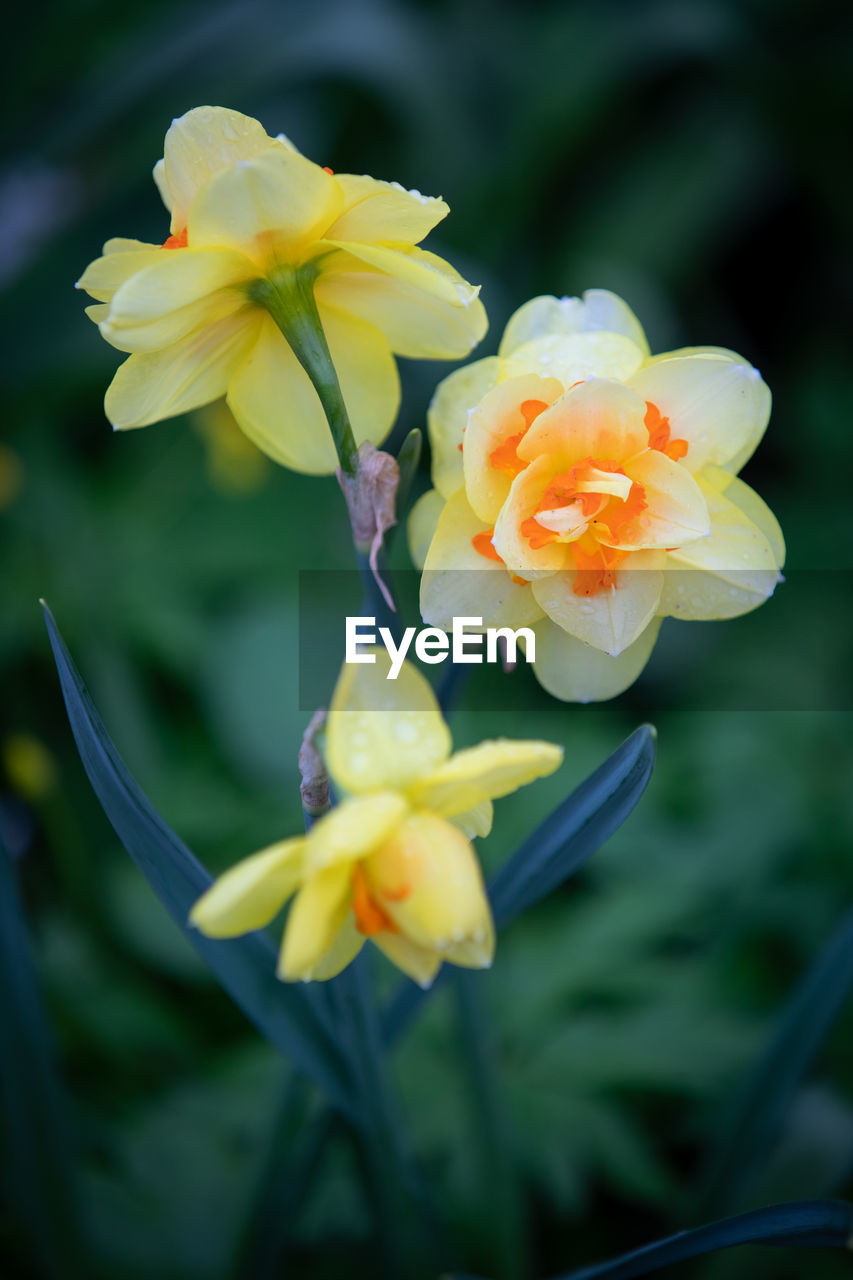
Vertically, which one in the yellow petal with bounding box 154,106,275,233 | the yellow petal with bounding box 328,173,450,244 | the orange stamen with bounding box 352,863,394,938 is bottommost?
the orange stamen with bounding box 352,863,394,938

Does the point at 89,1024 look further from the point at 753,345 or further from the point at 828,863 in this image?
the point at 753,345

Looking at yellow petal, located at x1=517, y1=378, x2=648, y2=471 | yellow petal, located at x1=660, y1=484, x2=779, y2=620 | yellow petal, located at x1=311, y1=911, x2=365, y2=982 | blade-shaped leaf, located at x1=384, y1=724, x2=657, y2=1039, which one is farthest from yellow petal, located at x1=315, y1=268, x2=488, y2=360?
yellow petal, located at x1=311, y1=911, x2=365, y2=982

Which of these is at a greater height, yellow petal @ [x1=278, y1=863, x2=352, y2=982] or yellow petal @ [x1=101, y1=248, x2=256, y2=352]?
yellow petal @ [x1=101, y1=248, x2=256, y2=352]

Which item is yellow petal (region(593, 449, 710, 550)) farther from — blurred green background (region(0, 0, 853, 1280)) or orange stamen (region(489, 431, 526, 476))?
blurred green background (region(0, 0, 853, 1280))

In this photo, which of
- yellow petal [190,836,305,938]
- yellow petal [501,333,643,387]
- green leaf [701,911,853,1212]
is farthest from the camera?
green leaf [701,911,853,1212]

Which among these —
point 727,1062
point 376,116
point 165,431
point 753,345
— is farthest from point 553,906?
point 376,116

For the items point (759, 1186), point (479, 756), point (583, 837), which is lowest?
point (759, 1186)

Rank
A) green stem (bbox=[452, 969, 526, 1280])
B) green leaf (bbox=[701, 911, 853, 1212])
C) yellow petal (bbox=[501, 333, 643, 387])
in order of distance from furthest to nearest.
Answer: green stem (bbox=[452, 969, 526, 1280]) < green leaf (bbox=[701, 911, 853, 1212]) < yellow petal (bbox=[501, 333, 643, 387])
